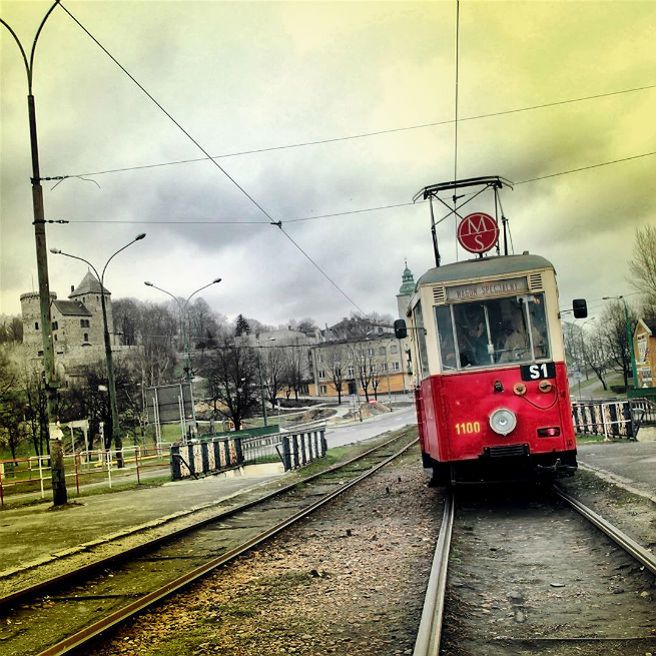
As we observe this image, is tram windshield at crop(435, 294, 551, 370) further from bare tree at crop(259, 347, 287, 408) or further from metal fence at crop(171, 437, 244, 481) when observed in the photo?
bare tree at crop(259, 347, 287, 408)

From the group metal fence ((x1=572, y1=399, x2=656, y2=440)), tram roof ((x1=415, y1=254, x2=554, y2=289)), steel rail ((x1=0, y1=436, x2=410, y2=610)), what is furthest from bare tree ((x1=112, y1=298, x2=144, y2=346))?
tram roof ((x1=415, y1=254, x2=554, y2=289))

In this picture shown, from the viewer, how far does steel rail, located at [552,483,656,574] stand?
21.6 ft

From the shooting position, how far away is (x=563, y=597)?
6016mm

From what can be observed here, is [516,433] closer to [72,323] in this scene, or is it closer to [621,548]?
[621,548]

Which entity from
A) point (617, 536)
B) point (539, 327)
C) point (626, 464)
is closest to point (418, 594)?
point (617, 536)

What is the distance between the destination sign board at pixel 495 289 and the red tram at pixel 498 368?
14 millimetres

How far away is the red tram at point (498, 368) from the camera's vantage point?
10.2 meters

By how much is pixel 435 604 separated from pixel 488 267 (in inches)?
236

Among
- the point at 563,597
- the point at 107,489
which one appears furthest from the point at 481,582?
the point at 107,489

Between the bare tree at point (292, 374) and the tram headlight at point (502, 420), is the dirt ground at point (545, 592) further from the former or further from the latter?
the bare tree at point (292, 374)

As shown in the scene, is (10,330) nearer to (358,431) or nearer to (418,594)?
(358,431)

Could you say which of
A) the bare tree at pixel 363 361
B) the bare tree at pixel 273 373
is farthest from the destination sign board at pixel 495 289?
the bare tree at pixel 363 361

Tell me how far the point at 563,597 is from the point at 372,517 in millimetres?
5103

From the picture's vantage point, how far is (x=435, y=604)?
563 cm
